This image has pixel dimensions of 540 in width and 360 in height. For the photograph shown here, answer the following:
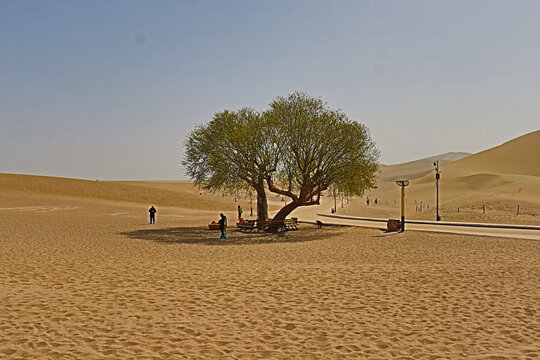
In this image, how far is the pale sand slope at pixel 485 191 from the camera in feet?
154

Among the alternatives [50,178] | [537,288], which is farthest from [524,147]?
[537,288]

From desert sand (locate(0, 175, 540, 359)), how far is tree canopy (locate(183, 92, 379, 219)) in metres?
11.5

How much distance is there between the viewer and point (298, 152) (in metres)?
34.8

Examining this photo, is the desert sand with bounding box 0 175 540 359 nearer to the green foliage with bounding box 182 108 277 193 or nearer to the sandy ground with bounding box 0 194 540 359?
the sandy ground with bounding box 0 194 540 359

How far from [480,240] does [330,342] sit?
20.3 m

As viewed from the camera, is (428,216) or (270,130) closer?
(270,130)

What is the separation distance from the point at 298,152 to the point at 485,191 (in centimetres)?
4717

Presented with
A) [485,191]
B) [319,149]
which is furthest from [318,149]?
[485,191]

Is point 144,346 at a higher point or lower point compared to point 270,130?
lower

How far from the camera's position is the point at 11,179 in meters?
90.5

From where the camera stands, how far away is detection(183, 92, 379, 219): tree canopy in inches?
1351

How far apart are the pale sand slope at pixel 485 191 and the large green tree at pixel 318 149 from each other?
14431mm

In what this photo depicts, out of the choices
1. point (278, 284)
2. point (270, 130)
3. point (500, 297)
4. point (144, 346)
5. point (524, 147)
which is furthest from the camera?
point (524, 147)

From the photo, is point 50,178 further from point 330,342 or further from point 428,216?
point 330,342
